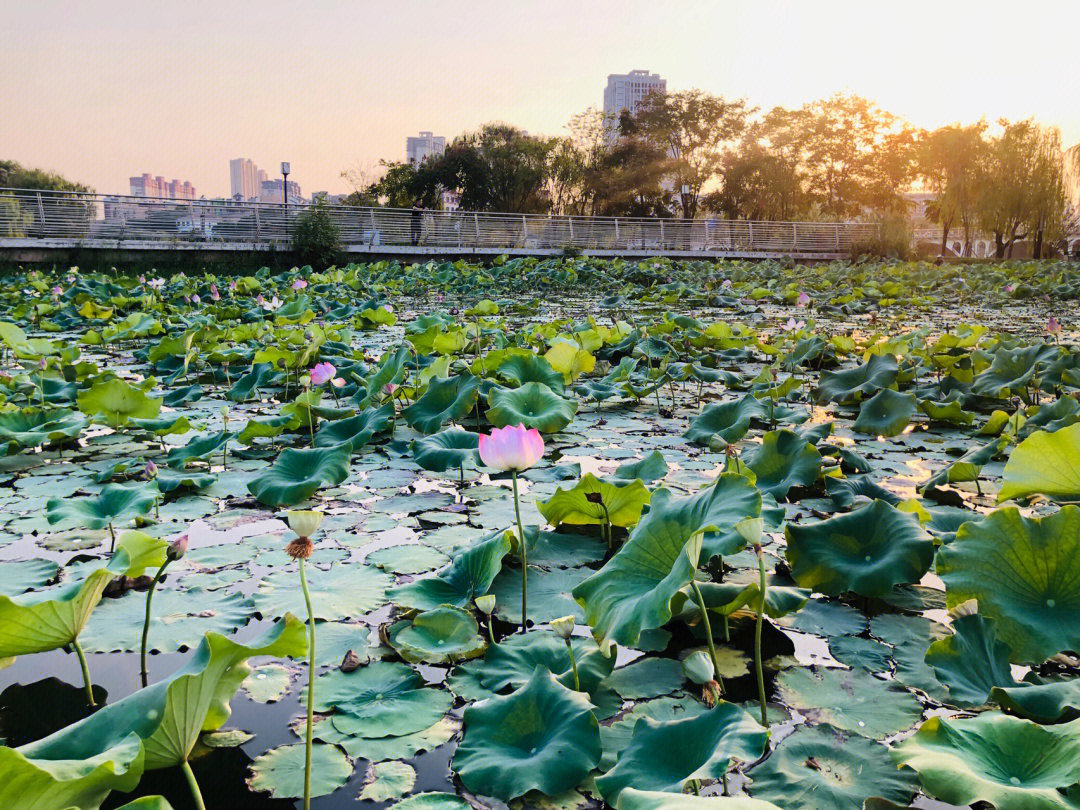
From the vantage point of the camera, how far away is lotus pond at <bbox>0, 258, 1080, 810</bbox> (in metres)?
0.68

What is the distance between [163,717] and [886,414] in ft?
6.48

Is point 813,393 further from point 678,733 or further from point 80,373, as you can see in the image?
point 80,373

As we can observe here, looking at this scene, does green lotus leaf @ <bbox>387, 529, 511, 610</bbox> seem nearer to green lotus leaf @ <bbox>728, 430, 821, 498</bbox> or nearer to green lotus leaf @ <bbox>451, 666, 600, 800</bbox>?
green lotus leaf @ <bbox>451, 666, 600, 800</bbox>

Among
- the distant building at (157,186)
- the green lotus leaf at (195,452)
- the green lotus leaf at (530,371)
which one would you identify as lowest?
the green lotus leaf at (195,452)

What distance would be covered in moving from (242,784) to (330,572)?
51 cm

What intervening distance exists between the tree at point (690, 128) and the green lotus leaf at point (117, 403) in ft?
84.7

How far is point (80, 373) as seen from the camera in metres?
2.76

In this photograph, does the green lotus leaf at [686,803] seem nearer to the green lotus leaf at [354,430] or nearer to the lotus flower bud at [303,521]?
the lotus flower bud at [303,521]

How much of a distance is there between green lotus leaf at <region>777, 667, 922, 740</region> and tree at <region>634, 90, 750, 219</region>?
2674 centimetres

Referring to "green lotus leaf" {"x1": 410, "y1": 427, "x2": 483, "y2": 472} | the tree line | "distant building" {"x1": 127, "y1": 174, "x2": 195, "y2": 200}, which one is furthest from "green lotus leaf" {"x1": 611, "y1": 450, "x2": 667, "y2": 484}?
"distant building" {"x1": 127, "y1": 174, "x2": 195, "y2": 200}

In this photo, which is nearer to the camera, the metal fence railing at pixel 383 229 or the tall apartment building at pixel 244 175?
the metal fence railing at pixel 383 229

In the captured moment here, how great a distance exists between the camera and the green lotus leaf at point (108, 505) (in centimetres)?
138

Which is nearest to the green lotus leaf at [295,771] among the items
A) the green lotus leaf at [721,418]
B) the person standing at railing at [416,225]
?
the green lotus leaf at [721,418]

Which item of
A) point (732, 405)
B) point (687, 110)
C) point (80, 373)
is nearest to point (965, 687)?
point (732, 405)
